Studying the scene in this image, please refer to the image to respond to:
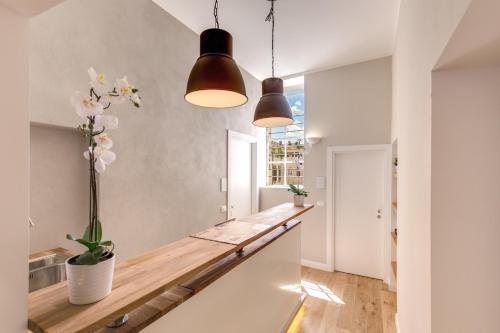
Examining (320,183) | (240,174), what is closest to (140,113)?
(240,174)

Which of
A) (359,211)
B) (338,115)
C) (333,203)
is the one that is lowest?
(359,211)

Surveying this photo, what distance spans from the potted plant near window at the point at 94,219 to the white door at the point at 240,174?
2821 millimetres

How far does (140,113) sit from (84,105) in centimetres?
172

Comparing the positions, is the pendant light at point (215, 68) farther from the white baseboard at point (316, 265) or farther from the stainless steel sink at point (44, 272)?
the white baseboard at point (316, 265)

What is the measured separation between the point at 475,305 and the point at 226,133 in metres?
3.13


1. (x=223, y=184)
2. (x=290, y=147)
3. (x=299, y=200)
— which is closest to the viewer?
(x=299, y=200)

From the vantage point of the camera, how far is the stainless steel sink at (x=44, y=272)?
1549 mm

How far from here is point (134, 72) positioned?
2.30 m

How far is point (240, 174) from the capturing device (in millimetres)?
4152

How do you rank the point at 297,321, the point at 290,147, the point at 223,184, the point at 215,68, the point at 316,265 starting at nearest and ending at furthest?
the point at 215,68 < the point at 297,321 < the point at 223,184 < the point at 316,265 < the point at 290,147

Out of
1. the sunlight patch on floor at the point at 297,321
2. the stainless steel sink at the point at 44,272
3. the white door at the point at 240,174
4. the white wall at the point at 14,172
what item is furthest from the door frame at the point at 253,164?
the white wall at the point at 14,172

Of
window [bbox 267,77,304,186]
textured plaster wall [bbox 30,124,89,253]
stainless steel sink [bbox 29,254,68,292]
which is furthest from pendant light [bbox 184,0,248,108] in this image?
window [bbox 267,77,304,186]

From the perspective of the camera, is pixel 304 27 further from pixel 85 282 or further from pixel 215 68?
pixel 85 282

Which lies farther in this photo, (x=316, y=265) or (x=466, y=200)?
(x=316, y=265)
